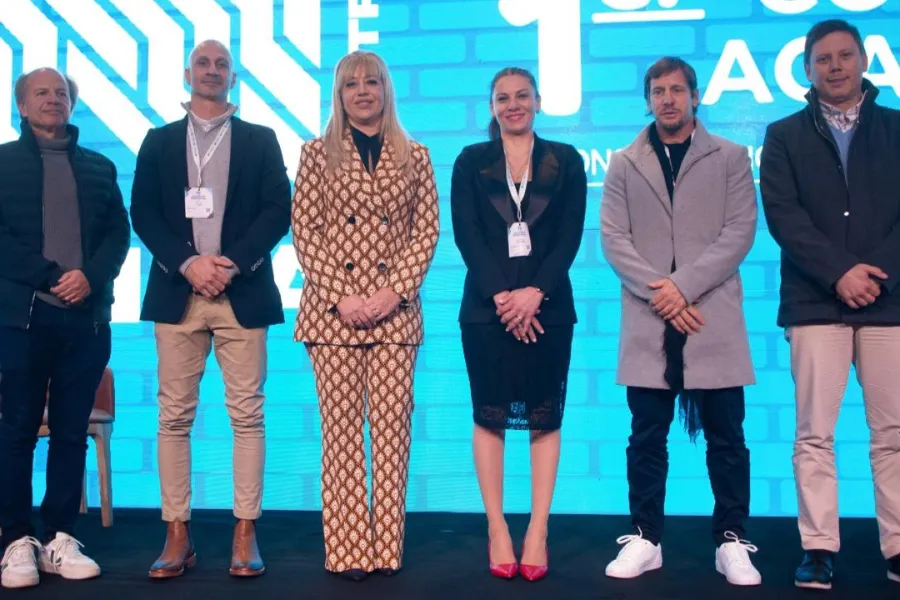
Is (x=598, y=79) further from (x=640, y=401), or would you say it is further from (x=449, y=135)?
(x=640, y=401)

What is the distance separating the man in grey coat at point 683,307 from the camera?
2.77 meters

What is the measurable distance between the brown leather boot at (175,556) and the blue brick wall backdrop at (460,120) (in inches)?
44.3

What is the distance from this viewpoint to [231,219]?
2916 mm

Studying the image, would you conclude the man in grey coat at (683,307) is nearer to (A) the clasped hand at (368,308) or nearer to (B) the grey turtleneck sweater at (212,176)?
(A) the clasped hand at (368,308)

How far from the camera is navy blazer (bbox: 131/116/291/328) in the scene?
2.84m

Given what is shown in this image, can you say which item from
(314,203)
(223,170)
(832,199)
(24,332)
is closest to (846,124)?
(832,199)

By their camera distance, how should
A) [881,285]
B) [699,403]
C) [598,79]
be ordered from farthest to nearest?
[598,79] → [699,403] → [881,285]

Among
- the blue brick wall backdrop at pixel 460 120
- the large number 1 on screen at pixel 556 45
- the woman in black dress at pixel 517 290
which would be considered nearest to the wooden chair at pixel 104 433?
the blue brick wall backdrop at pixel 460 120

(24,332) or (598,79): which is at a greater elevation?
(598,79)

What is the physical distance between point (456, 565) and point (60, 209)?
1.67m

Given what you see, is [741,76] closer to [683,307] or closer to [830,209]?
[830,209]

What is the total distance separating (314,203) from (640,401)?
1.15m

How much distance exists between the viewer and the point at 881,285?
2.62 meters

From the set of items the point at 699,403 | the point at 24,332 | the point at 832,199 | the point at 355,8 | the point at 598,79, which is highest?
the point at 355,8
